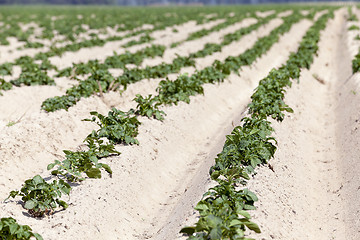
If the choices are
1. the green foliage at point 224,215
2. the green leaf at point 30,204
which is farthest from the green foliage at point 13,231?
the green foliage at point 224,215

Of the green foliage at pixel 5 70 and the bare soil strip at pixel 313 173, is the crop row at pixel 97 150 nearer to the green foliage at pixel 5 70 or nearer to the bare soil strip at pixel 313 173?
the bare soil strip at pixel 313 173

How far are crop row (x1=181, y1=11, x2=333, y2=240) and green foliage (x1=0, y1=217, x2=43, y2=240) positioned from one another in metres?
2.15

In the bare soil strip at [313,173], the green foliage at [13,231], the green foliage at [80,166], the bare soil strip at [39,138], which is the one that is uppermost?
the green foliage at [13,231]

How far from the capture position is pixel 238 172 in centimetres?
759

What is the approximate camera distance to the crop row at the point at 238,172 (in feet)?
19.2

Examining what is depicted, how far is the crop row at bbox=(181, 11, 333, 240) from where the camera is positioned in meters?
5.87

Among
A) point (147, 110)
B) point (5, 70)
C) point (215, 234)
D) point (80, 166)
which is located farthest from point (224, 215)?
point (5, 70)

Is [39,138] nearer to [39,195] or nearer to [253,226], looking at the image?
[39,195]

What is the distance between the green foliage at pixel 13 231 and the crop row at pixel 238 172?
2.15 m

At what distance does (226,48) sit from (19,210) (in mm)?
19027

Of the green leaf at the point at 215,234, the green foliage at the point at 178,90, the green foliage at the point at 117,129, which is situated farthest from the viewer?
the green foliage at the point at 178,90

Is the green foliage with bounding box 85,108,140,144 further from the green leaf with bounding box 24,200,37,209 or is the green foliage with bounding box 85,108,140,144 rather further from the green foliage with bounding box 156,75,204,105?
the green leaf with bounding box 24,200,37,209

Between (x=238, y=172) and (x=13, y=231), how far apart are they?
3766 mm

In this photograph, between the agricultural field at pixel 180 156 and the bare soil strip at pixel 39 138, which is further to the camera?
the bare soil strip at pixel 39 138
